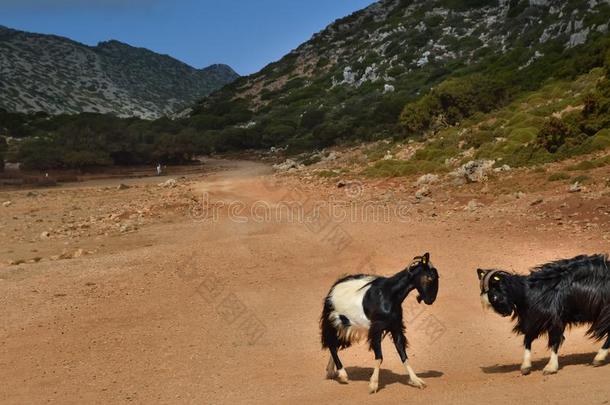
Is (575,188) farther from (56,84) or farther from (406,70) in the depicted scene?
(56,84)

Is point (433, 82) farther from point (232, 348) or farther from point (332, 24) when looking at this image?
point (332, 24)

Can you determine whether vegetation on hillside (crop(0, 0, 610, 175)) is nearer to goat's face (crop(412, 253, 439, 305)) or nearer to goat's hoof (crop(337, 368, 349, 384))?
goat's face (crop(412, 253, 439, 305))

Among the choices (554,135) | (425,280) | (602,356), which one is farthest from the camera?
(554,135)

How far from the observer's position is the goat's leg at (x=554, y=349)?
7025 millimetres

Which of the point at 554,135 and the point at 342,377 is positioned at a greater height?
the point at 554,135

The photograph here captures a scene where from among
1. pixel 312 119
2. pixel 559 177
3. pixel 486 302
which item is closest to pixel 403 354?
pixel 486 302

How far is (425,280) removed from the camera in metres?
7.14

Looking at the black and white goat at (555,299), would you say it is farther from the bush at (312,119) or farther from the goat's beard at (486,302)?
the bush at (312,119)

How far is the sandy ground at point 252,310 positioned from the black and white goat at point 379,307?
53 cm

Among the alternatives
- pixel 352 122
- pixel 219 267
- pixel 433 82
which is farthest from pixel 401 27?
pixel 219 267

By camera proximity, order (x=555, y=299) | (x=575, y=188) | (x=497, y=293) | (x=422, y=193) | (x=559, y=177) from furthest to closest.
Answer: (x=422, y=193) < (x=559, y=177) < (x=575, y=188) < (x=497, y=293) < (x=555, y=299)

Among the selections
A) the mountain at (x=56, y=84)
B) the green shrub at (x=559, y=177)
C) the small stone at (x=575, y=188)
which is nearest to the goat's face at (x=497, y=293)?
the small stone at (x=575, y=188)

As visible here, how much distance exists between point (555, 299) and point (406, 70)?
68010 mm

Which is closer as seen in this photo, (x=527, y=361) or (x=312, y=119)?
(x=527, y=361)
